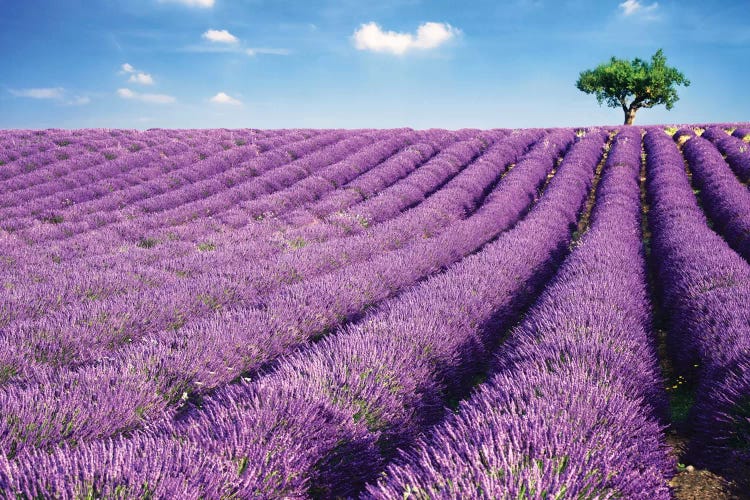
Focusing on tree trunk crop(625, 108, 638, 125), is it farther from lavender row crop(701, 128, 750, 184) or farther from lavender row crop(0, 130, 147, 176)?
lavender row crop(0, 130, 147, 176)

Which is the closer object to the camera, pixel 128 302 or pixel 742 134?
pixel 128 302

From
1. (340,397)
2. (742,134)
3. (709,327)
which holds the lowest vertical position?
(340,397)

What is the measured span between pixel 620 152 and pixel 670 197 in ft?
21.1

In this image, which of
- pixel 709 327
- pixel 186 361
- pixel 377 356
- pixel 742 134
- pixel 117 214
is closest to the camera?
pixel 377 356

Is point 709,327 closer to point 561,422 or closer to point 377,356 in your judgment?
point 561,422

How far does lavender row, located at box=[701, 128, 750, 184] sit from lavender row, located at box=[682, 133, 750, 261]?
14.4 inches

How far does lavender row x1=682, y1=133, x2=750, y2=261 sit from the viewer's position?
676 centimetres

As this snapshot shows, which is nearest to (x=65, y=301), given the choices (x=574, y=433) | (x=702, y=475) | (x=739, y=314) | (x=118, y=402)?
(x=118, y=402)

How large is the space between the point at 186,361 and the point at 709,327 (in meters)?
3.63

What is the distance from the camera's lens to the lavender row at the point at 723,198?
6762mm

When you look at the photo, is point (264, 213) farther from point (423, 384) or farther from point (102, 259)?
point (423, 384)

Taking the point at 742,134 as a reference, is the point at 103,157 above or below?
below

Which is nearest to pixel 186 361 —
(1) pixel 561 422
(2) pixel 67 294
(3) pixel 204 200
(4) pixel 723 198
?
(1) pixel 561 422

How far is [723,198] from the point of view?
871cm
